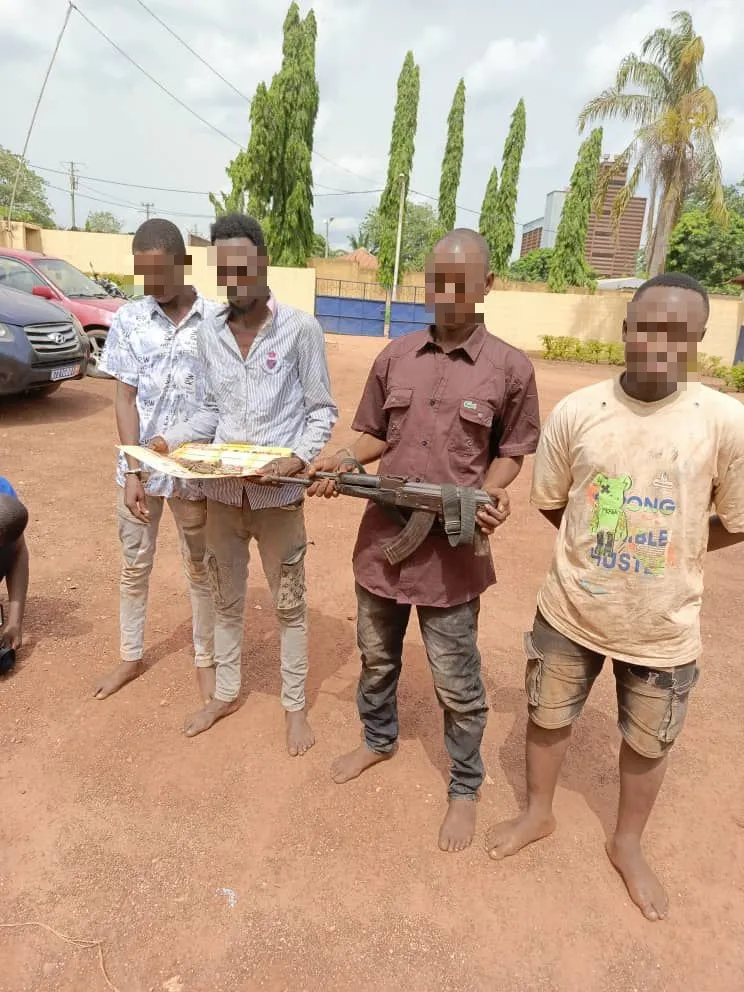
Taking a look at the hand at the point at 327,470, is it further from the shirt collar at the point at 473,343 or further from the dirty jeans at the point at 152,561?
the dirty jeans at the point at 152,561

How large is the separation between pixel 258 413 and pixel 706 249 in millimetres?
34392

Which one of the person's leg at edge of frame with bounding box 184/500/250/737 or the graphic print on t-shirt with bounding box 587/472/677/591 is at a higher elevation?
the graphic print on t-shirt with bounding box 587/472/677/591

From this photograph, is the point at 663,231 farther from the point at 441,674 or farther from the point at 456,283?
the point at 441,674

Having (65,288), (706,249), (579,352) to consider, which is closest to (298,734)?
(65,288)

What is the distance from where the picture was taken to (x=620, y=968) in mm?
2018

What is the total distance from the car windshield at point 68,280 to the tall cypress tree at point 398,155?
24.3m

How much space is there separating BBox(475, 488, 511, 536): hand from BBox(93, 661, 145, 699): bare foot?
2.07 metres

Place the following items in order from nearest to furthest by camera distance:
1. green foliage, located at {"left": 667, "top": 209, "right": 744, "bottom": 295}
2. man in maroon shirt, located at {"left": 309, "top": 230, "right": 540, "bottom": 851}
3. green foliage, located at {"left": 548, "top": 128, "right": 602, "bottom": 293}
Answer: man in maroon shirt, located at {"left": 309, "top": 230, "right": 540, "bottom": 851} → green foliage, located at {"left": 667, "top": 209, "right": 744, "bottom": 295} → green foliage, located at {"left": 548, "top": 128, "right": 602, "bottom": 293}

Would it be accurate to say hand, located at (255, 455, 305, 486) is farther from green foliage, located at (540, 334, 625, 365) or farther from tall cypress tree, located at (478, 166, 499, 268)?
tall cypress tree, located at (478, 166, 499, 268)

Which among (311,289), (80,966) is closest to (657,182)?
(311,289)

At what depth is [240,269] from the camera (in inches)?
94.7

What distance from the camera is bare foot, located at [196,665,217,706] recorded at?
10.3 feet

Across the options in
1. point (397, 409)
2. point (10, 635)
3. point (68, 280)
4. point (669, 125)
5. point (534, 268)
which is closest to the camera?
point (397, 409)

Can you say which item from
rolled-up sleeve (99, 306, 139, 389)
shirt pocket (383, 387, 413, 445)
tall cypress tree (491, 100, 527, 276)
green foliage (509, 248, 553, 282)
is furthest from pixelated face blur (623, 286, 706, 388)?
green foliage (509, 248, 553, 282)
